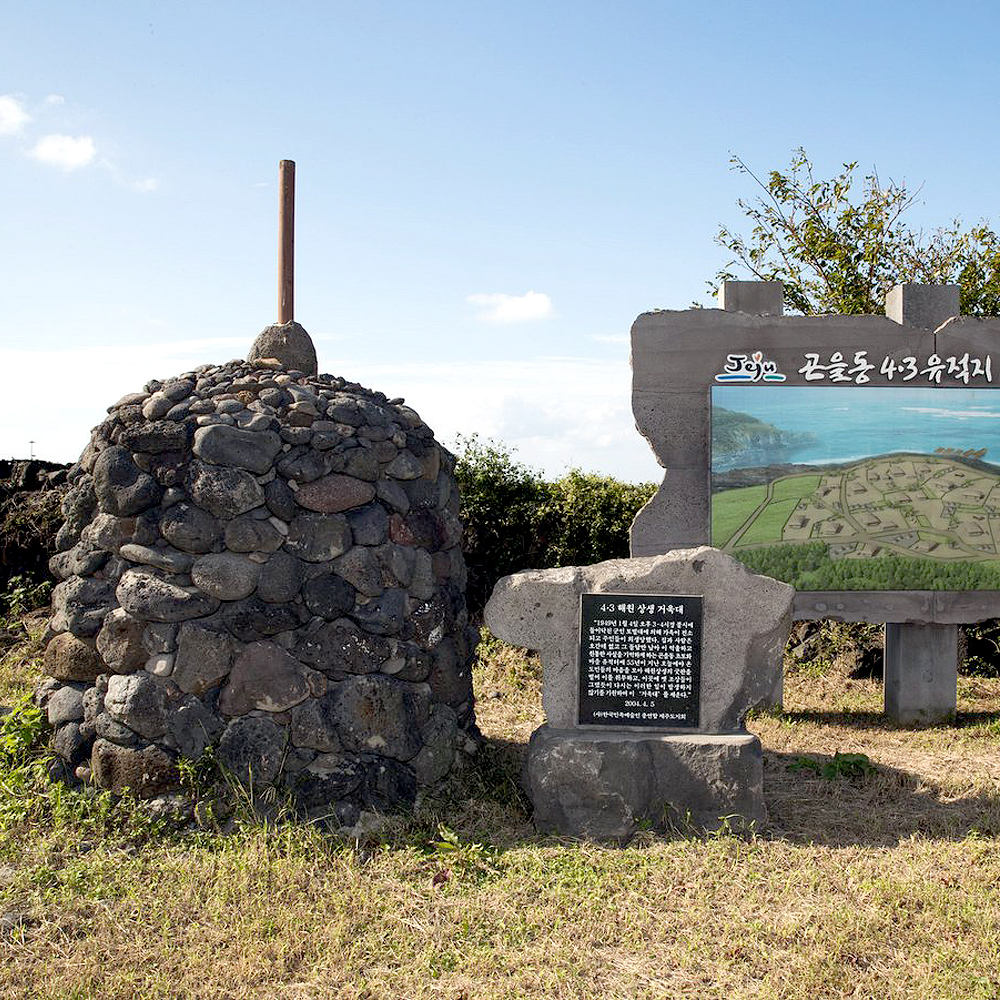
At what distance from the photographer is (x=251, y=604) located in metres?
4.81

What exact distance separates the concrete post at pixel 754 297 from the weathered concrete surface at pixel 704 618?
305 cm

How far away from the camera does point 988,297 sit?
410 inches

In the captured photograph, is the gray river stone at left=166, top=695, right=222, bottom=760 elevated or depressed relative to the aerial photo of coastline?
depressed

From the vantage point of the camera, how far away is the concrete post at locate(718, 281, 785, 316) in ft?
25.4

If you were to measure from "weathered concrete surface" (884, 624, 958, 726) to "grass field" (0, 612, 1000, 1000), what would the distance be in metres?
2.30

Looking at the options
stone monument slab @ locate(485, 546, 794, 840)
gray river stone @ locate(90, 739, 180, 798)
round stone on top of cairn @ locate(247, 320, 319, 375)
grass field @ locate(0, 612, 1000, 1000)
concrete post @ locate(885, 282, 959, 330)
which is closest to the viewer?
grass field @ locate(0, 612, 1000, 1000)

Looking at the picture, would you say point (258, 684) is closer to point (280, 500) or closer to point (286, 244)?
point (280, 500)

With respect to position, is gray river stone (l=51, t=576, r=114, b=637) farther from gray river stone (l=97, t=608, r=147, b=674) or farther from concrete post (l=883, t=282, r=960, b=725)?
concrete post (l=883, t=282, r=960, b=725)

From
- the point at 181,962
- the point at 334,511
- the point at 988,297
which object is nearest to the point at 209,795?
the point at 181,962

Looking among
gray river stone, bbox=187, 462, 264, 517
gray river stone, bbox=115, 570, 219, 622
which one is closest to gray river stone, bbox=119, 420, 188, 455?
gray river stone, bbox=187, 462, 264, 517

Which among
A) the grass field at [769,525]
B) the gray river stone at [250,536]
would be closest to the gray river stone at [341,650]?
the gray river stone at [250,536]

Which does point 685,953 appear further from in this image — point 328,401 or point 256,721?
point 328,401

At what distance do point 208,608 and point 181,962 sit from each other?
162 cm

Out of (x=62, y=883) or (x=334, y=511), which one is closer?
(x=62, y=883)
